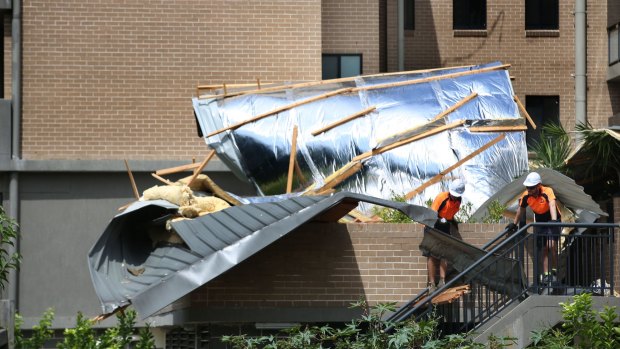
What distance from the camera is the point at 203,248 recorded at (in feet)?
63.5

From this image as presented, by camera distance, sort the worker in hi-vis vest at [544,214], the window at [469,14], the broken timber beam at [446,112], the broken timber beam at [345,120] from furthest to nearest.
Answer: the window at [469,14], the broken timber beam at [345,120], the broken timber beam at [446,112], the worker in hi-vis vest at [544,214]

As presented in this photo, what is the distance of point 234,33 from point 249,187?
3.26m

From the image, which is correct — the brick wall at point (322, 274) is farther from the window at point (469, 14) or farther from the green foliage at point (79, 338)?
the window at point (469, 14)

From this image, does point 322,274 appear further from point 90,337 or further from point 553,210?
point 90,337

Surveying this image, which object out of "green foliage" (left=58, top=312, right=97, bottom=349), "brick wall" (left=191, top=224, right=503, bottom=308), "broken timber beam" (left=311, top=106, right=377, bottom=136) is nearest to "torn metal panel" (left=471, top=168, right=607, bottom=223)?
"brick wall" (left=191, top=224, right=503, bottom=308)

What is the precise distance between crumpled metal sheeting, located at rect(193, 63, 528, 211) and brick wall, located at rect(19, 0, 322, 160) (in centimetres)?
429

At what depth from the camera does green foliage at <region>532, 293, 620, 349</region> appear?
17766mm

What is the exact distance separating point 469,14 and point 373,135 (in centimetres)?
1070

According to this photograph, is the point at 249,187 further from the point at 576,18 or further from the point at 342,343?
the point at 342,343

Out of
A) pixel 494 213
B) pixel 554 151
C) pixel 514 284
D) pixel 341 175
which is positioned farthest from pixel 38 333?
pixel 514 284

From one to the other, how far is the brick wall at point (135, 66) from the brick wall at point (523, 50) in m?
4.57

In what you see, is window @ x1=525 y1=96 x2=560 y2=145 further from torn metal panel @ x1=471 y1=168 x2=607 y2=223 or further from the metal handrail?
the metal handrail

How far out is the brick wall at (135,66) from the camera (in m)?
30.2

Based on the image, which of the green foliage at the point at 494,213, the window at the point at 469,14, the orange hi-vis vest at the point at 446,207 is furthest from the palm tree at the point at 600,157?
the window at the point at 469,14
